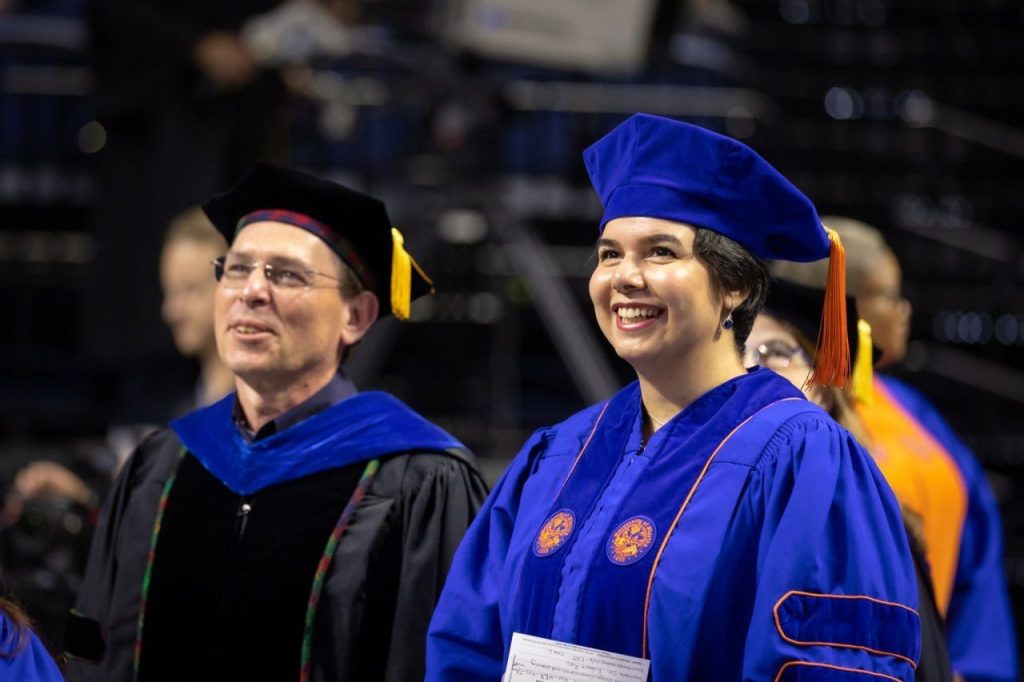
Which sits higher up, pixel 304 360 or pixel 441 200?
pixel 441 200

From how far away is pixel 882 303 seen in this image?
3607 millimetres

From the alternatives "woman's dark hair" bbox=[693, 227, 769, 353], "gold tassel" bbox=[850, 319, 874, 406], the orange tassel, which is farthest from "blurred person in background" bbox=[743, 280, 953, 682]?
"woman's dark hair" bbox=[693, 227, 769, 353]

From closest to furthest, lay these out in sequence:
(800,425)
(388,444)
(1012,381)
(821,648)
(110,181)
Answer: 1. (821,648)
2. (800,425)
3. (388,444)
4. (110,181)
5. (1012,381)

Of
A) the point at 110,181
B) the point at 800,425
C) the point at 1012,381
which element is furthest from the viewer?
the point at 1012,381

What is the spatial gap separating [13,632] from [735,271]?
1264 mm

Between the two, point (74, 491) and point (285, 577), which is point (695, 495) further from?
point (74, 491)

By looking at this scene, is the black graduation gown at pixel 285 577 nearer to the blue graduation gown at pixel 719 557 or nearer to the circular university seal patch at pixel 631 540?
the blue graduation gown at pixel 719 557

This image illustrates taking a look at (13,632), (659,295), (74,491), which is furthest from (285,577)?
(74,491)

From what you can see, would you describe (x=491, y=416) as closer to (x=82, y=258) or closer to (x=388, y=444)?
(x=82, y=258)

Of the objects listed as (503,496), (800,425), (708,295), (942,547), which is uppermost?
(708,295)

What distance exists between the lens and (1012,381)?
22.1 feet

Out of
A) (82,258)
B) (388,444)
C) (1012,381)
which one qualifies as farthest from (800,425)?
(82,258)

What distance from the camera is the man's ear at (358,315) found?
3.20m

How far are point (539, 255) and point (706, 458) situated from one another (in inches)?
99.2
